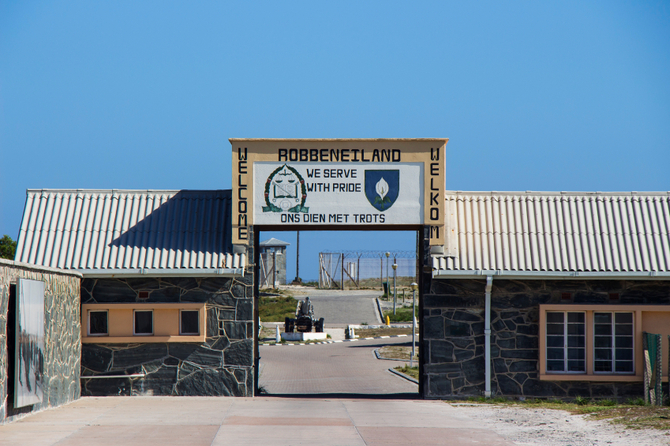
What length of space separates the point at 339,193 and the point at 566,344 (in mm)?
5887

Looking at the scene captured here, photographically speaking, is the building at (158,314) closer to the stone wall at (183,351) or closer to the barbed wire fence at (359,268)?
the stone wall at (183,351)

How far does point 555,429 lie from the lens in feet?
36.6

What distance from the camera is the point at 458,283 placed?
606 inches

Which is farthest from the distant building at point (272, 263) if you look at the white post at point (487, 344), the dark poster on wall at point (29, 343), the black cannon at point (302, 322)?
the dark poster on wall at point (29, 343)

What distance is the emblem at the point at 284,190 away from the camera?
617 inches

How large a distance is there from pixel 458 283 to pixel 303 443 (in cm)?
665

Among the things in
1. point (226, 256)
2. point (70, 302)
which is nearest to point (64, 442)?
point (70, 302)

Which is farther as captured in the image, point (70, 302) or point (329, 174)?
point (329, 174)

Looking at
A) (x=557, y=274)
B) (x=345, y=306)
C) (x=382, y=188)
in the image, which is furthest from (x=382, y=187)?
(x=345, y=306)

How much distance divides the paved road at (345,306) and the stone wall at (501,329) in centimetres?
2579

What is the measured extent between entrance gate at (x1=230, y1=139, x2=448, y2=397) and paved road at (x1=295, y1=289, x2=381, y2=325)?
84.7 feet

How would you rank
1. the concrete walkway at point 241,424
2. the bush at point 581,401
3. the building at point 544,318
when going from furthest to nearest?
the building at point 544,318
the bush at point 581,401
the concrete walkway at point 241,424

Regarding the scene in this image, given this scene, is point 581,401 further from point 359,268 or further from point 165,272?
point 359,268

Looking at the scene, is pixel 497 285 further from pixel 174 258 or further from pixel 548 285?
pixel 174 258
